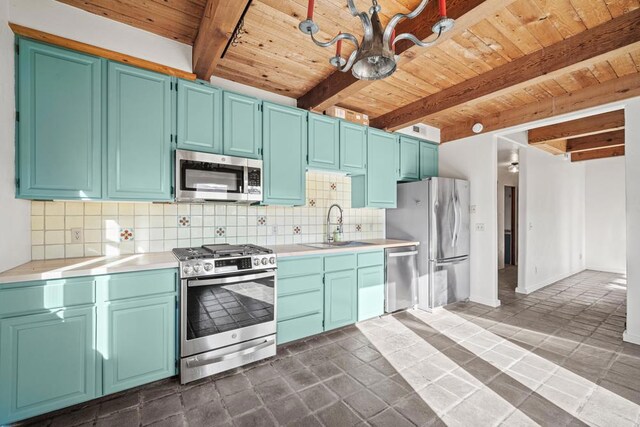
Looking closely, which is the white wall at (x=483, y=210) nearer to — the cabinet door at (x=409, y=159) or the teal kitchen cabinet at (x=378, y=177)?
the cabinet door at (x=409, y=159)

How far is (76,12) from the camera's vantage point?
1.95 meters

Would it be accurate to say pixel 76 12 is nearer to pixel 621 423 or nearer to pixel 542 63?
pixel 542 63

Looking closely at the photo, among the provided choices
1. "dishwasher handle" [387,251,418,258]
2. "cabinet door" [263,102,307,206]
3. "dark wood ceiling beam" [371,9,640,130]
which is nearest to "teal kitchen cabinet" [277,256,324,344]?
"cabinet door" [263,102,307,206]

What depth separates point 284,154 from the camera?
110 inches

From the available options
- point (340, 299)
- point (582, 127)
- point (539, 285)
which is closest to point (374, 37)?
point (340, 299)

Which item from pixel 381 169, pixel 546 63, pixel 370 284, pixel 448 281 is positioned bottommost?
pixel 448 281

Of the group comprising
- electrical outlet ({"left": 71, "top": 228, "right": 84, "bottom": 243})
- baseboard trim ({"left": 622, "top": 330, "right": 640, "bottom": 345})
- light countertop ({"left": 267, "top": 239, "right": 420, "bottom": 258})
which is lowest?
baseboard trim ({"left": 622, "top": 330, "right": 640, "bottom": 345})

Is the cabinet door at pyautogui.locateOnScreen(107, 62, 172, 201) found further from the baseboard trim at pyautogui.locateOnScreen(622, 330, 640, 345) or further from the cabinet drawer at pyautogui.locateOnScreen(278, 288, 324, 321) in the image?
the baseboard trim at pyautogui.locateOnScreen(622, 330, 640, 345)

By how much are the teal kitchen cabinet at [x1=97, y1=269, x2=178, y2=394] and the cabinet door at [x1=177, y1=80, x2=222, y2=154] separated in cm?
107

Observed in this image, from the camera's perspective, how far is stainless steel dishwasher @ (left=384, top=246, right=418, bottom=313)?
332 cm

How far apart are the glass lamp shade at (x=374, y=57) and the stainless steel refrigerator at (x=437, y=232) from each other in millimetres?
2379

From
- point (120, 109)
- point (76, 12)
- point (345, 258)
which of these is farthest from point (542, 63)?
point (76, 12)

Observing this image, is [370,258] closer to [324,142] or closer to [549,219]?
[324,142]

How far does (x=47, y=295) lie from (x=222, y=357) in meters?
1.18
